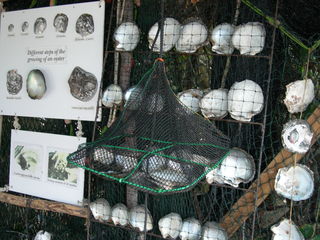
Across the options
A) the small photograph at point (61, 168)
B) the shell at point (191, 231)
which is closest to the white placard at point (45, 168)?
the small photograph at point (61, 168)

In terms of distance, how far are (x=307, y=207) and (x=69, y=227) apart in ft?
4.76

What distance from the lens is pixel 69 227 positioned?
2.53m

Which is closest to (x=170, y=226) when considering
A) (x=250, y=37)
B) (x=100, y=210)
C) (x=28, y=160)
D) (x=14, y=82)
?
(x=100, y=210)

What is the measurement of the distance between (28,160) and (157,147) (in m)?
1.50

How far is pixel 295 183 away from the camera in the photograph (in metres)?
1.70

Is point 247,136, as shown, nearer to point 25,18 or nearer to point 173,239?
point 173,239

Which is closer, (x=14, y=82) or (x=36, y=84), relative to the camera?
(x=36, y=84)

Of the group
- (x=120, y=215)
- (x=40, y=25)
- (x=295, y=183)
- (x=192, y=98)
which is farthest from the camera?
(x=40, y=25)

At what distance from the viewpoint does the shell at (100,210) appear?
2.10m

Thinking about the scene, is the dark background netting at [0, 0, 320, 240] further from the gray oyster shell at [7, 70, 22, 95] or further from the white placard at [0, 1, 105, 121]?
the gray oyster shell at [7, 70, 22, 95]

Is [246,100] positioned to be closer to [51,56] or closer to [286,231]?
[286,231]

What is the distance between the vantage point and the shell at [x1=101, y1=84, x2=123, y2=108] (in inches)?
83.0

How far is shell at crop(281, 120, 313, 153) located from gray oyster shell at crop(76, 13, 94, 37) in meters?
1.23

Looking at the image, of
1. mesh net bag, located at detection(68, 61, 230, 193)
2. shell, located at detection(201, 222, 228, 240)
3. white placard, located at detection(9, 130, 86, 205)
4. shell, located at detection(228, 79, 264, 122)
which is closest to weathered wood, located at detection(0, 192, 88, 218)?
white placard, located at detection(9, 130, 86, 205)
